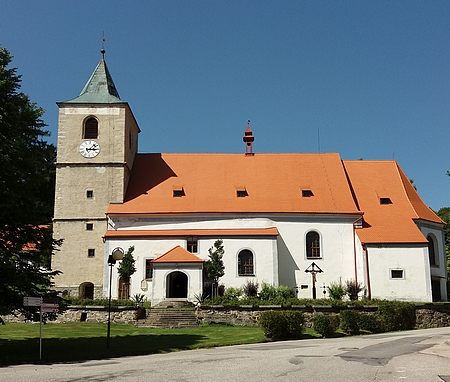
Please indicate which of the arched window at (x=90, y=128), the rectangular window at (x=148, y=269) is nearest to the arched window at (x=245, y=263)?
the rectangular window at (x=148, y=269)

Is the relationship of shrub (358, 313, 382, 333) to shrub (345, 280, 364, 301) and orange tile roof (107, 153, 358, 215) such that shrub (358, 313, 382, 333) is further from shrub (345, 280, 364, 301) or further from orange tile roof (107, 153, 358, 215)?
orange tile roof (107, 153, 358, 215)

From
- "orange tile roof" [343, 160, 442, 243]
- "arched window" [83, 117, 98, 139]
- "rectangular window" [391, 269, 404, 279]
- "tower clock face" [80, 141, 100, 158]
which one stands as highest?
"arched window" [83, 117, 98, 139]

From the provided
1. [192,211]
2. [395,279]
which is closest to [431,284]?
[395,279]

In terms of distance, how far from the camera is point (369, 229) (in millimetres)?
38094

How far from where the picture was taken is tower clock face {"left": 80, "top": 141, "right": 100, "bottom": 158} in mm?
39531

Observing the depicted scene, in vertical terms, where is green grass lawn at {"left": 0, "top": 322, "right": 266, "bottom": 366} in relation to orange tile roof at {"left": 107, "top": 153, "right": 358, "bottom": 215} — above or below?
below

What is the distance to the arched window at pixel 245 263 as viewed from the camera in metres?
36.8

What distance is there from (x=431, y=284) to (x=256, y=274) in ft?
40.7

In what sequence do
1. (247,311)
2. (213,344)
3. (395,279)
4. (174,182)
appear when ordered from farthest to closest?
(174,182), (395,279), (247,311), (213,344)

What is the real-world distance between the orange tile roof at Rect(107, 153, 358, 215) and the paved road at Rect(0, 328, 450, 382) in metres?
19.5

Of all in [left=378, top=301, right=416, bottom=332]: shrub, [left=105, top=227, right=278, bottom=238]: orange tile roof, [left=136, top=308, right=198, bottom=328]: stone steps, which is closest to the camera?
[left=378, top=301, right=416, bottom=332]: shrub

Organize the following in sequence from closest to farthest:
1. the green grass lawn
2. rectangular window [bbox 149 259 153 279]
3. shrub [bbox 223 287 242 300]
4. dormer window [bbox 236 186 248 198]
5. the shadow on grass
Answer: the shadow on grass < the green grass lawn < shrub [bbox 223 287 242 300] < rectangular window [bbox 149 259 153 279] < dormer window [bbox 236 186 248 198]

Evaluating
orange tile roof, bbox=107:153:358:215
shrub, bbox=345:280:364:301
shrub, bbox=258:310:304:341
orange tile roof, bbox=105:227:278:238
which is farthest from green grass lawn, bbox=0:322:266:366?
orange tile roof, bbox=107:153:358:215

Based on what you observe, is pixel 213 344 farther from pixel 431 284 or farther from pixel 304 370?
pixel 431 284
